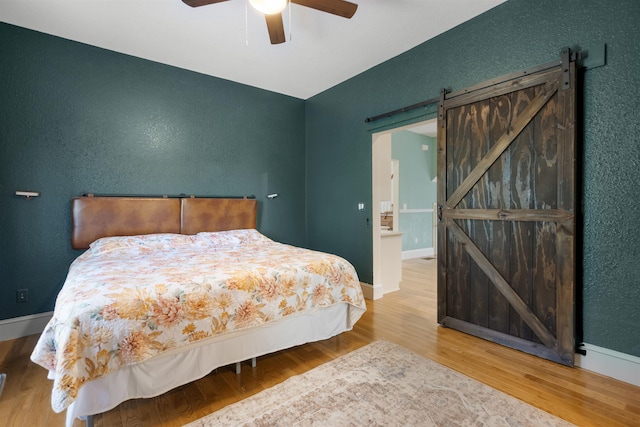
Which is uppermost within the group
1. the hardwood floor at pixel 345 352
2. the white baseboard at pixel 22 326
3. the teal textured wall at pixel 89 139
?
the teal textured wall at pixel 89 139

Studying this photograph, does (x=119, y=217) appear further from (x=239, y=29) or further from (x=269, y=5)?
(x=269, y=5)

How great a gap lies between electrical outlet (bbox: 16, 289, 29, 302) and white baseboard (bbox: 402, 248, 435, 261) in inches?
240

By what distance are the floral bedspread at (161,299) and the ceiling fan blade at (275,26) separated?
1903 mm

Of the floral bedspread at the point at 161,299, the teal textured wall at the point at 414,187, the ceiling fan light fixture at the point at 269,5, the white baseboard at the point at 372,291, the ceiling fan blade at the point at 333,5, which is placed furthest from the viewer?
the teal textured wall at the point at 414,187

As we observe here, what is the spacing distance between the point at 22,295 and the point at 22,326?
0.98 feet

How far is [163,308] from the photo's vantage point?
1.79 m

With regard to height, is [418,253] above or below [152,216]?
below

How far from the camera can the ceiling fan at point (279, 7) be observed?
2.05 m

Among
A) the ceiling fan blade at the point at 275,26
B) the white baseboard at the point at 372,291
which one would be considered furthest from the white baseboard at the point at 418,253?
the ceiling fan blade at the point at 275,26

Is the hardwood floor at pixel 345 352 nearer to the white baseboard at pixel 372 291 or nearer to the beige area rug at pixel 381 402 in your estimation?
the beige area rug at pixel 381 402

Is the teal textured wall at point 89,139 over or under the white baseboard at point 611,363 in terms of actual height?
over

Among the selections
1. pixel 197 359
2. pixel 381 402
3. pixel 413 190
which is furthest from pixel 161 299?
pixel 413 190

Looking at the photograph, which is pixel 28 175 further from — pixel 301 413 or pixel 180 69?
pixel 301 413

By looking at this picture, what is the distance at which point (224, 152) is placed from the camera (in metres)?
4.22
